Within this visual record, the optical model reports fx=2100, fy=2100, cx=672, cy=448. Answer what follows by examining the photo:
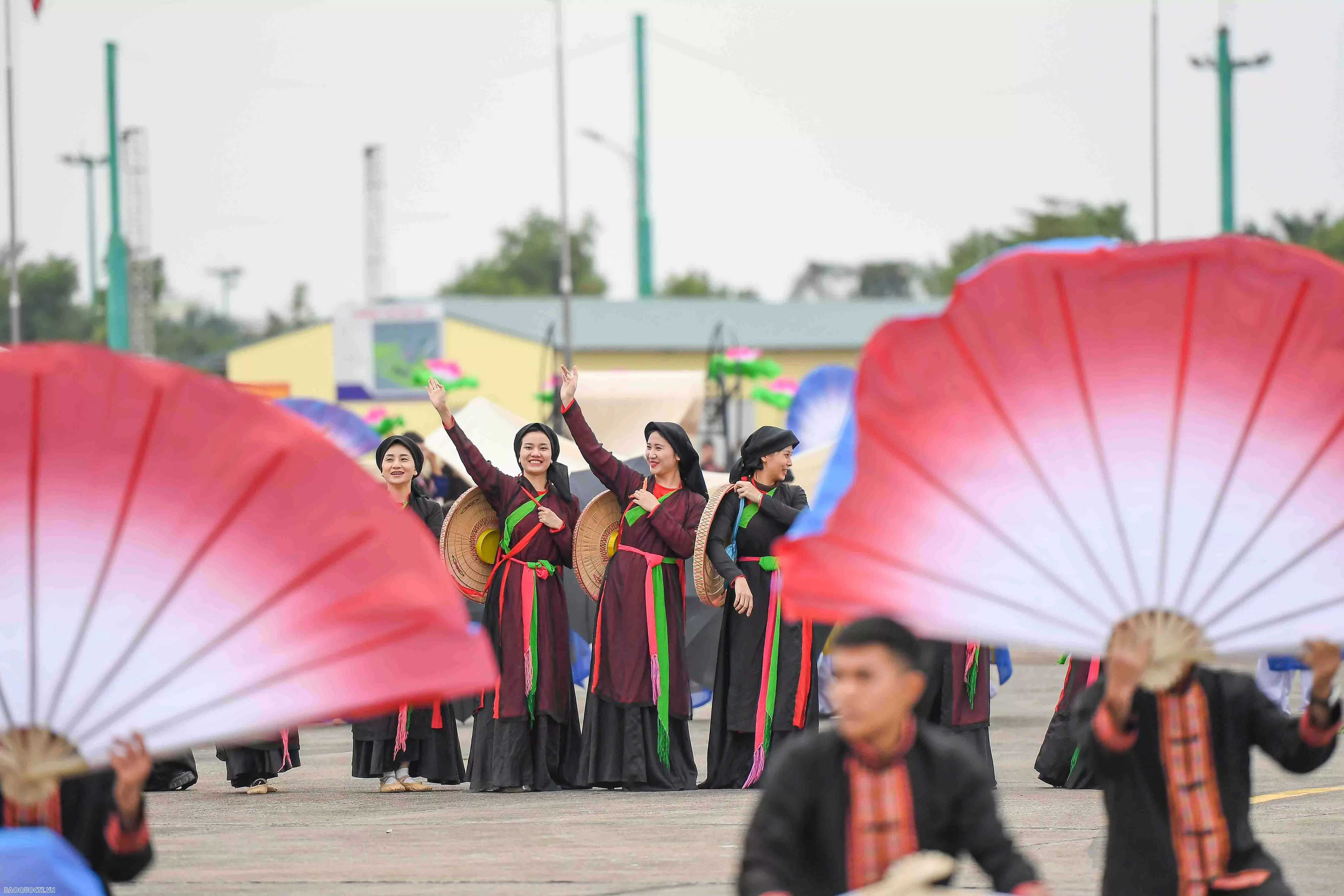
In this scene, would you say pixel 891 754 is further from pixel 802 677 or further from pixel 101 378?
pixel 802 677

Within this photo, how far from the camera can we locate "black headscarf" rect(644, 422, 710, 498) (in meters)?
10.7

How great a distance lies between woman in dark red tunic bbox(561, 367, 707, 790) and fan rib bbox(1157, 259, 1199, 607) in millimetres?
6241

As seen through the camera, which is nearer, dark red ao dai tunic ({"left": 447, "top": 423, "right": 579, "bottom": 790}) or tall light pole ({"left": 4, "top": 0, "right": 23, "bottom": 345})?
dark red ao dai tunic ({"left": 447, "top": 423, "right": 579, "bottom": 790})

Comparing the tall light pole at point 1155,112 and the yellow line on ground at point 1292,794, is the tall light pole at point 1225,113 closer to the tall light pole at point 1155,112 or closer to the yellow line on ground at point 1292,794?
the tall light pole at point 1155,112

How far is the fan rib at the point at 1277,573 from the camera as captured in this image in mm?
4477

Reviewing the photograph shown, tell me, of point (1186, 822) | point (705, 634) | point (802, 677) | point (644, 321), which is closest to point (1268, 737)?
point (1186, 822)

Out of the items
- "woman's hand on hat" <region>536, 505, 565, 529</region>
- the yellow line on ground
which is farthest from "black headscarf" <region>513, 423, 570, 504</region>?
the yellow line on ground

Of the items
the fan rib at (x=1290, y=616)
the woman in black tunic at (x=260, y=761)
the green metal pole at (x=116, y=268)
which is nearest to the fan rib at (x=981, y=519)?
the fan rib at (x=1290, y=616)

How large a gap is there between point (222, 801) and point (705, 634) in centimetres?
369

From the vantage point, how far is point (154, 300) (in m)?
75.1

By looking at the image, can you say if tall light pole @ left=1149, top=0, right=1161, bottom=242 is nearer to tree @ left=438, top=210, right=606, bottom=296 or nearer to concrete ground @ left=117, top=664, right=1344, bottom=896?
concrete ground @ left=117, top=664, right=1344, bottom=896

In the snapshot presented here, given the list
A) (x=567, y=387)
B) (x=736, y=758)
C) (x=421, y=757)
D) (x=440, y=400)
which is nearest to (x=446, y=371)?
(x=421, y=757)

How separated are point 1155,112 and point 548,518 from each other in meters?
24.8

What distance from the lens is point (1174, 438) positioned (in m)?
4.50
